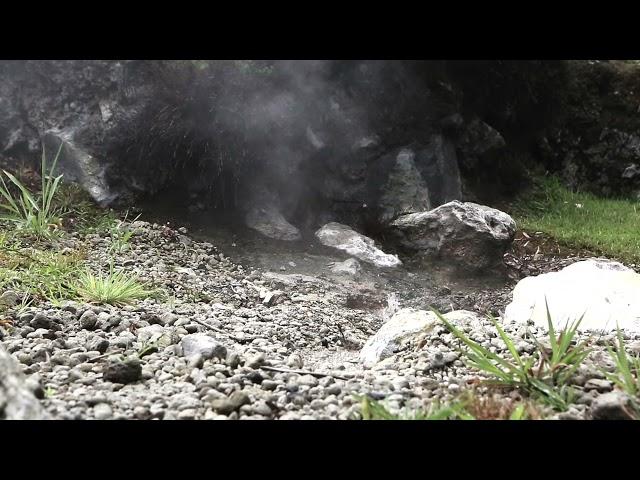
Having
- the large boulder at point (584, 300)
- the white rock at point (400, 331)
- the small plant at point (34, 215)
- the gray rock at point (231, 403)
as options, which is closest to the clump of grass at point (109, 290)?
the small plant at point (34, 215)

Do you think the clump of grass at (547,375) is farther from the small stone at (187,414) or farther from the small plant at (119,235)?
the small plant at (119,235)

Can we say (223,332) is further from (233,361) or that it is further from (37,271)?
(37,271)

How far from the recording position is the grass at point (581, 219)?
26.1 ft

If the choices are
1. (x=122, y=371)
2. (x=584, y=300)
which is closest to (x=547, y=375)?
(x=584, y=300)

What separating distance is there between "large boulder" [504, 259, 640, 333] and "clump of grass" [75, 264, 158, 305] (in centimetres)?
304

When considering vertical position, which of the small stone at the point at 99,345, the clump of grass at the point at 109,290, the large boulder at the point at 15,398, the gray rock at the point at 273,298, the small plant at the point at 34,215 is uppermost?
the small plant at the point at 34,215

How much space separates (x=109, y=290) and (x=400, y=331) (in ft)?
7.66

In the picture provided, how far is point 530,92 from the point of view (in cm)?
1024

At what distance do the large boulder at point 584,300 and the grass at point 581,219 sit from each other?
3.25 metres

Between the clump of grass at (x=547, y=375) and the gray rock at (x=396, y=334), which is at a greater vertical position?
the gray rock at (x=396, y=334)

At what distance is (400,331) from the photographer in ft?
12.2

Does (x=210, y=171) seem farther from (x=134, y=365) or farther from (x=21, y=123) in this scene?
(x=134, y=365)
